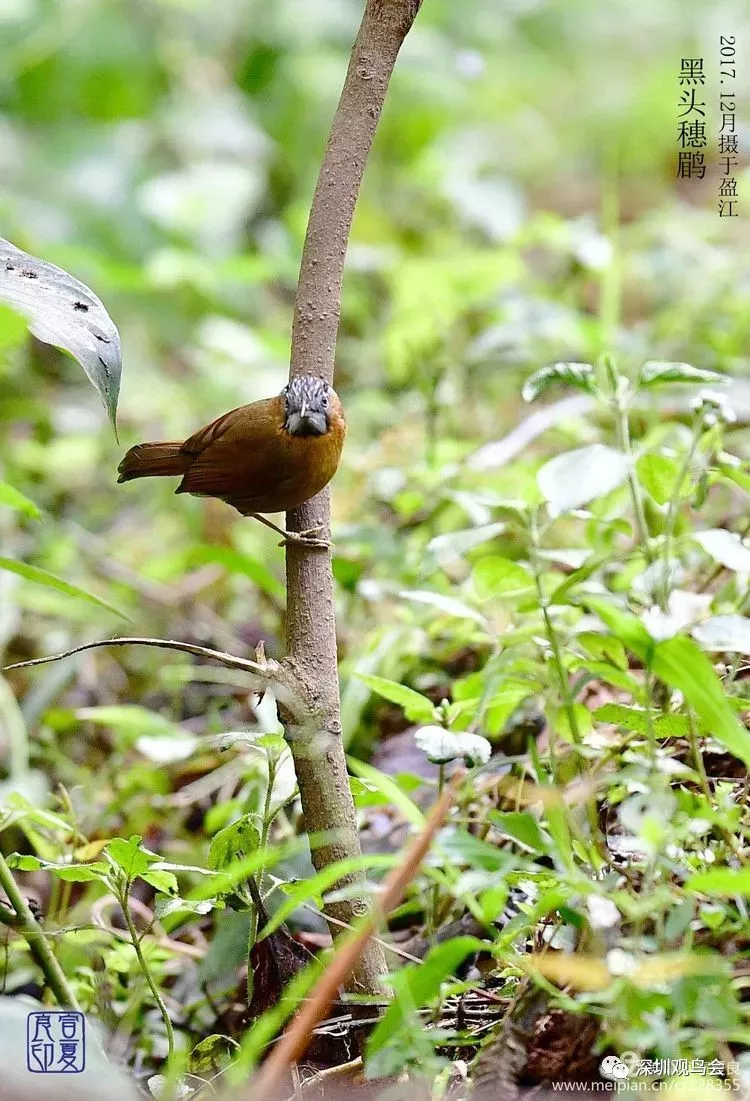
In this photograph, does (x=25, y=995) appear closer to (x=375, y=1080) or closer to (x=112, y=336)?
(x=375, y=1080)

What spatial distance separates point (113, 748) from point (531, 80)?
4.21 meters

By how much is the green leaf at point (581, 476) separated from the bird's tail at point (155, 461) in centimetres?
44

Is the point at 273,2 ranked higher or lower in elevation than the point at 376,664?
higher

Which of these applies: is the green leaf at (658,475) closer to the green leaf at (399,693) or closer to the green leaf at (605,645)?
the green leaf at (605,645)

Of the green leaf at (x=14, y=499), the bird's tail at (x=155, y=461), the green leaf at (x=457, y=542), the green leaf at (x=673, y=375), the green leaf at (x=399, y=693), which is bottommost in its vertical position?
the green leaf at (x=399, y=693)

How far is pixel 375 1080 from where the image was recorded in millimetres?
946

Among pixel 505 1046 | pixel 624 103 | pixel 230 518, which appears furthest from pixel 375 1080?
pixel 624 103

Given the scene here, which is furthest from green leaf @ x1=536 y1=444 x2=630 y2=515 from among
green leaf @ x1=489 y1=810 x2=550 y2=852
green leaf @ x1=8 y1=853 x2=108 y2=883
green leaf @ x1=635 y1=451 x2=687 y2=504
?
green leaf @ x1=8 y1=853 x2=108 y2=883

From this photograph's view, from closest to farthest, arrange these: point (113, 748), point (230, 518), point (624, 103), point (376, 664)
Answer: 1. point (376, 664)
2. point (113, 748)
3. point (230, 518)
4. point (624, 103)

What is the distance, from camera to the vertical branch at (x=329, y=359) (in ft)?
3.30

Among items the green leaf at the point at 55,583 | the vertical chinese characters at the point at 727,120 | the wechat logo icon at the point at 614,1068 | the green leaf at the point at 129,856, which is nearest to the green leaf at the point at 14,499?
the green leaf at the point at 55,583

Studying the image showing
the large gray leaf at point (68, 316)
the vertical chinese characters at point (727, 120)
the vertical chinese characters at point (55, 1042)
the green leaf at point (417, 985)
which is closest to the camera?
the green leaf at point (417, 985)

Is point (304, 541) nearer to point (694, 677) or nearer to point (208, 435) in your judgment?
point (208, 435)

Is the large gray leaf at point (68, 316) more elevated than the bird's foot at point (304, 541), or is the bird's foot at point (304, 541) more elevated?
the large gray leaf at point (68, 316)
